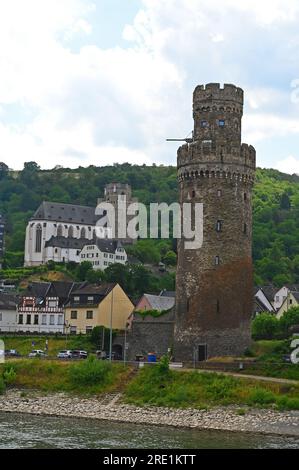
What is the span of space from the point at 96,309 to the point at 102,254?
5333 cm

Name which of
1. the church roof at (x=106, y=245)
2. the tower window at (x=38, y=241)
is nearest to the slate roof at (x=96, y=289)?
the church roof at (x=106, y=245)

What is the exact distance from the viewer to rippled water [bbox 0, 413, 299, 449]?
37.7 m

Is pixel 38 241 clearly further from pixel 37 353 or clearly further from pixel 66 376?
pixel 66 376

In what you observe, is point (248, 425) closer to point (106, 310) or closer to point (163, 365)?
point (163, 365)

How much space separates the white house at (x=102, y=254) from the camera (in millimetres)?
134750

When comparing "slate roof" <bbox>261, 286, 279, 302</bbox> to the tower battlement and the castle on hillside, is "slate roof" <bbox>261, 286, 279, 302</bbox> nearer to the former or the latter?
the castle on hillside

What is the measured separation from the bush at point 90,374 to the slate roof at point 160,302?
28.1 metres

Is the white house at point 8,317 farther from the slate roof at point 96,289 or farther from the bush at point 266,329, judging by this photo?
the bush at point 266,329

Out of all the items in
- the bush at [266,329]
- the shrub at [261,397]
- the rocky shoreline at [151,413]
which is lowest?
the rocky shoreline at [151,413]

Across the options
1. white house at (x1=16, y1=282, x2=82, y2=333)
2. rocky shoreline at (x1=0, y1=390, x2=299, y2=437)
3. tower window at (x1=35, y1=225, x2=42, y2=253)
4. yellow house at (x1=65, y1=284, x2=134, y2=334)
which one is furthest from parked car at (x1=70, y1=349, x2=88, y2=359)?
tower window at (x1=35, y1=225, x2=42, y2=253)

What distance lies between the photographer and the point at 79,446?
123 feet

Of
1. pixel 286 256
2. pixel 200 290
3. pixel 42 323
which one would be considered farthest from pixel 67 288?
pixel 286 256

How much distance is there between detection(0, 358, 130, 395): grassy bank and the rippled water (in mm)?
7309

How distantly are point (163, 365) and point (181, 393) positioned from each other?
3978mm
